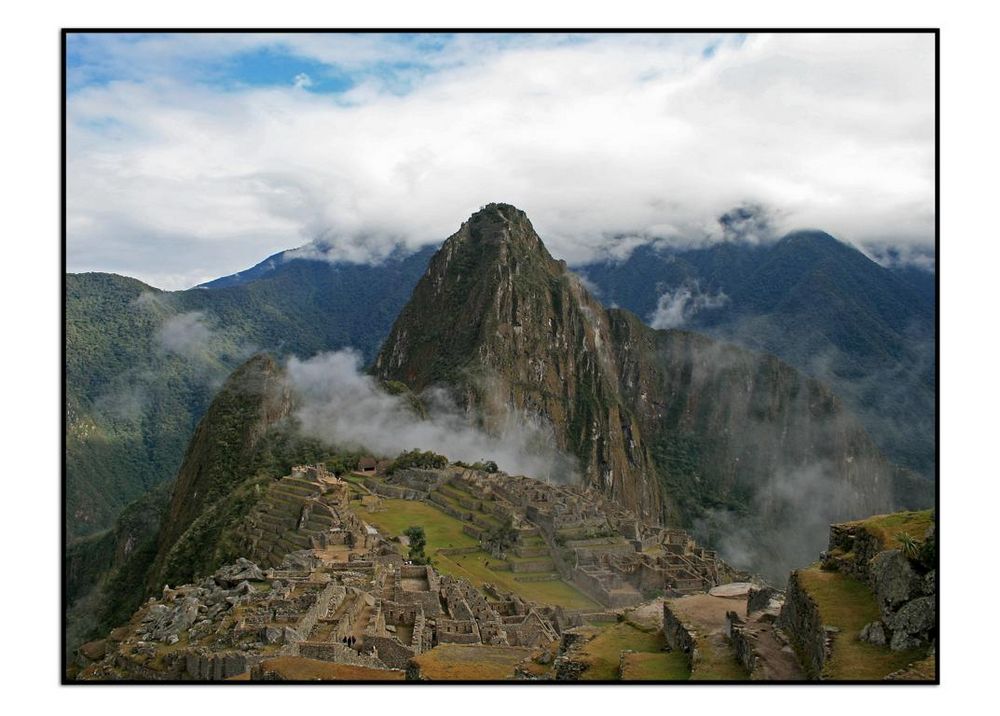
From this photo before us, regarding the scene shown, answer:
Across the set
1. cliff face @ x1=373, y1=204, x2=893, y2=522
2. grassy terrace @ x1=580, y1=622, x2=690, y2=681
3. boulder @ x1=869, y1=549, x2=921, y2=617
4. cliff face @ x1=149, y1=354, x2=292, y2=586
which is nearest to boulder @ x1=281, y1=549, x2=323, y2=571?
grassy terrace @ x1=580, y1=622, x2=690, y2=681

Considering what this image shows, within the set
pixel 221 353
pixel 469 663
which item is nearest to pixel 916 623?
pixel 469 663

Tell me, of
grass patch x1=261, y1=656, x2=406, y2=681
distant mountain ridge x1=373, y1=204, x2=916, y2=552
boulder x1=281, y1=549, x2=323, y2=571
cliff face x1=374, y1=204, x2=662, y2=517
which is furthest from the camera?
Answer: distant mountain ridge x1=373, y1=204, x2=916, y2=552

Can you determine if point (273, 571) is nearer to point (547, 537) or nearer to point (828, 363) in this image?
point (547, 537)

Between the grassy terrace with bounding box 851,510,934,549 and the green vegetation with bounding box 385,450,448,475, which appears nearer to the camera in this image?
the grassy terrace with bounding box 851,510,934,549

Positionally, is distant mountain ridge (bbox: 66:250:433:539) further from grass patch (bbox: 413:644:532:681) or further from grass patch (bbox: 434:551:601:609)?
grass patch (bbox: 413:644:532:681)

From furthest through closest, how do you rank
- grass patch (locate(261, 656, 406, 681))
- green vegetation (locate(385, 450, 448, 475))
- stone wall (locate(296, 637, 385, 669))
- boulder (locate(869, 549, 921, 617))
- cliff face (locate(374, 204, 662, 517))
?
cliff face (locate(374, 204, 662, 517))
green vegetation (locate(385, 450, 448, 475))
stone wall (locate(296, 637, 385, 669))
grass patch (locate(261, 656, 406, 681))
boulder (locate(869, 549, 921, 617))

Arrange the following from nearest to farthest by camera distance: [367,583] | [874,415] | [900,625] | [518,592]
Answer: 1. [900,625]
2. [367,583]
3. [518,592]
4. [874,415]

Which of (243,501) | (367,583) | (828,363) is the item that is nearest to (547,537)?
(243,501)

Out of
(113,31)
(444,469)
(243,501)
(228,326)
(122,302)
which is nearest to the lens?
(113,31)
